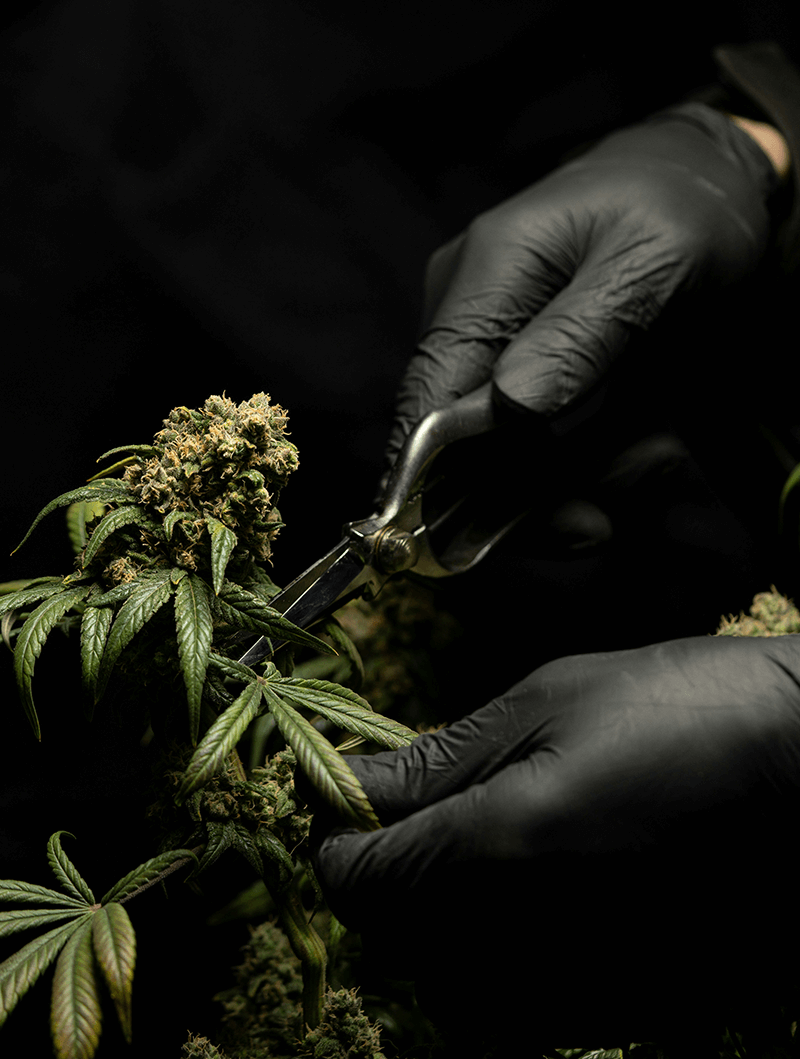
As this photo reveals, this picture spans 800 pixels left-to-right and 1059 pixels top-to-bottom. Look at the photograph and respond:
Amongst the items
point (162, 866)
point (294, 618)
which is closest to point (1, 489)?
point (294, 618)

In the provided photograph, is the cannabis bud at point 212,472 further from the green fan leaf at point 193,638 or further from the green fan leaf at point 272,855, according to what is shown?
the green fan leaf at point 272,855

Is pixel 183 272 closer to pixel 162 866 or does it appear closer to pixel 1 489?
pixel 1 489

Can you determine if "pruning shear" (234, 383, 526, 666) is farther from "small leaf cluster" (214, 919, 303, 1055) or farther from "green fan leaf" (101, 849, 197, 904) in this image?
"small leaf cluster" (214, 919, 303, 1055)

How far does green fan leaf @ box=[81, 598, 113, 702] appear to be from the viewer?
76 cm

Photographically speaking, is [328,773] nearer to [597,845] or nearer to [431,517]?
[597,845]

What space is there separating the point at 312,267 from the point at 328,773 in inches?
52.3

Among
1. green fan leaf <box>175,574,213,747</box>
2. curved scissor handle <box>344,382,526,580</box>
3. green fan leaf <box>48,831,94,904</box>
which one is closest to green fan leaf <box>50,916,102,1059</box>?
green fan leaf <box>48,831,94,904</box>

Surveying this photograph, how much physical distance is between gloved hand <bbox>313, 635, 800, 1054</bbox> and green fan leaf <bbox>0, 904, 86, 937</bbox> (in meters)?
0.27

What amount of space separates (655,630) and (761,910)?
1.02 metres

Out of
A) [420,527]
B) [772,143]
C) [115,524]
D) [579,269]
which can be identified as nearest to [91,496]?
[115,524]

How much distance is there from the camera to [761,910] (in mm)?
880

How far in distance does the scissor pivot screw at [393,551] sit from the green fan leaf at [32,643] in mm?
415

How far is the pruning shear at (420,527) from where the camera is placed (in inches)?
40.0

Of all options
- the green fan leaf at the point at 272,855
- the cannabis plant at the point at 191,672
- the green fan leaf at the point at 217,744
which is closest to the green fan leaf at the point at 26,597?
the cannabis plant at the point at 191,672
